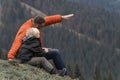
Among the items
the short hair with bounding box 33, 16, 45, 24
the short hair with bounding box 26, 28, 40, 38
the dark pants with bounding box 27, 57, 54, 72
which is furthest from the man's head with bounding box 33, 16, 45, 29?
the dark pants with bounding box 27, 57, 54, 72

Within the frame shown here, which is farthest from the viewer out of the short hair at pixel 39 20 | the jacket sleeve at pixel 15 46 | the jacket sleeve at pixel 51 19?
the jacket sleeve at pixel 51 19

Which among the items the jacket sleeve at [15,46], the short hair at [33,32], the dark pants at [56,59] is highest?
the short hair at [33,32]

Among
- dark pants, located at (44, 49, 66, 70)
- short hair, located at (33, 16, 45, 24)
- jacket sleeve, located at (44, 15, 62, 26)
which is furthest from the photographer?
jacket sleeve, located at (44, 15, 62, 26)

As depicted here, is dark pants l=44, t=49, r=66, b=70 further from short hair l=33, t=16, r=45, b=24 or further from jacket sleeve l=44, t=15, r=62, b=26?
jacket sleeve l=44, t=15, r=62, b=26

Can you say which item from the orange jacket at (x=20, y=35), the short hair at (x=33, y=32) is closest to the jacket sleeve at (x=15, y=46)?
the orange jacket at (x=20, y=35)

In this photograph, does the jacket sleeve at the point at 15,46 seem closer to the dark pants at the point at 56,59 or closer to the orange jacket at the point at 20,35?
the orange jacket at the point at 20,35

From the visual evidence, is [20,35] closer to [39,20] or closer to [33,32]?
[33,32]

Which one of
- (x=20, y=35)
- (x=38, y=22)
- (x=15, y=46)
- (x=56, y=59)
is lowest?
(x=56, y=59)

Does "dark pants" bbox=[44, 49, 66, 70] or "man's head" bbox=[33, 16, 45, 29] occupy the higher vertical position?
"man's head" bbox=[33, 16, 45, 29]

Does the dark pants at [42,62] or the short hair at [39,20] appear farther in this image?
the short hair at [39,20]

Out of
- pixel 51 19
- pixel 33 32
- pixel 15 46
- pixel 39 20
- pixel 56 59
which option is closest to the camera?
pixel 33 32

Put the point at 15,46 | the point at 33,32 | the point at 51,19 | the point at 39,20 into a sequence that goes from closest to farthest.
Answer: the point at 33,32, the point at 15,46, the point at 39,20, the point at 51,19

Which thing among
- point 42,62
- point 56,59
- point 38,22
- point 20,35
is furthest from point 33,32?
point 56,59

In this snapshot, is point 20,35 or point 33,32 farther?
point 20,35
